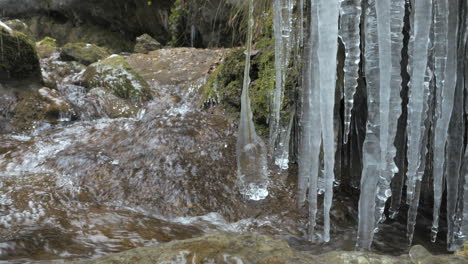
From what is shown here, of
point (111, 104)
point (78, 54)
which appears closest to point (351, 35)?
point (111, 104)

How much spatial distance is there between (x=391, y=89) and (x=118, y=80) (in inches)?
189

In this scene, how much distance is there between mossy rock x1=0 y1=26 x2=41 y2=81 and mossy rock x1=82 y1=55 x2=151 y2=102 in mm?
954

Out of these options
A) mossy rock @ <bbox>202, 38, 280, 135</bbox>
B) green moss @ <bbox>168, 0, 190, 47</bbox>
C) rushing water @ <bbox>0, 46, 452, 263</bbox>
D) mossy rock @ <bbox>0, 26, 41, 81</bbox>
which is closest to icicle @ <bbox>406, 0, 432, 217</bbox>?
rushing water @ <bbox>0, 46, 452, 263</bbox>

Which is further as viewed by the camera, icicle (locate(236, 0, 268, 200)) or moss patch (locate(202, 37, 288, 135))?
moss patch (locate(202, 37, 288, 135))

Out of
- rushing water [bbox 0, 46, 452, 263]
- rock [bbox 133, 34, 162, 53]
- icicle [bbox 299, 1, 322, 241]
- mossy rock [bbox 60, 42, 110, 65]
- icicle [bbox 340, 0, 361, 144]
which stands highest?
rock [bbox 133, 34, 162, 53]

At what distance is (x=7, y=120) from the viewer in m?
4.76

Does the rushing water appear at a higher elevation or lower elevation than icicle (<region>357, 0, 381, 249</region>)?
lower

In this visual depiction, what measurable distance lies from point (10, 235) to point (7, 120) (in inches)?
129

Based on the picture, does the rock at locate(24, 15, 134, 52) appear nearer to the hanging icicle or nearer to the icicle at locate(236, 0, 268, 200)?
the icicle at locate(236, 0, 268, 200)

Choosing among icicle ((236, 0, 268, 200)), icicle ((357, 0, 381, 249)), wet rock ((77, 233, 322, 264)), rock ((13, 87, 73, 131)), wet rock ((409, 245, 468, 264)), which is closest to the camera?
wet rock ((77, 233, 322, 264))

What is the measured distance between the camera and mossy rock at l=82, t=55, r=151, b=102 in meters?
5.83

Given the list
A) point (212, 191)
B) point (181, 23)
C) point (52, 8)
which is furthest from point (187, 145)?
point (52, 8)

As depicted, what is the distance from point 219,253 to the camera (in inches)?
52.1

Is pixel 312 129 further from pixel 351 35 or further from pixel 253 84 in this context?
pixel 253 84
